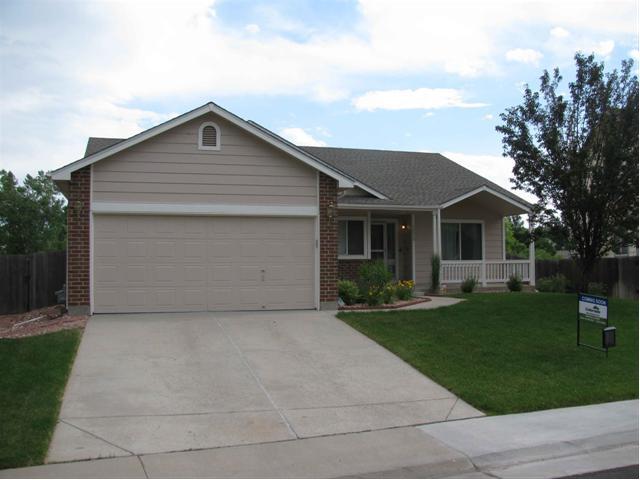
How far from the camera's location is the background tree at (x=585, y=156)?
43.9 feet

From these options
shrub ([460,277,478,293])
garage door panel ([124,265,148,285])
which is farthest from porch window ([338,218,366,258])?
garage door panel ([124,265,148,285])

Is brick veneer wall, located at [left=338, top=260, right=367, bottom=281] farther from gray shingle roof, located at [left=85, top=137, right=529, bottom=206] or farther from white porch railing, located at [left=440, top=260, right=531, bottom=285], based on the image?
white porch railing, located at [left=440, top=260, right=531, bottom=285]

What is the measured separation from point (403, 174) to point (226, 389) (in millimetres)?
14885

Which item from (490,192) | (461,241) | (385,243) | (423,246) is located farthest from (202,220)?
(461,241)

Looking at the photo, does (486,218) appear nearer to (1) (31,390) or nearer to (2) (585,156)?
(2) (585,156)

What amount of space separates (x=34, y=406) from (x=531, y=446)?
5.50m

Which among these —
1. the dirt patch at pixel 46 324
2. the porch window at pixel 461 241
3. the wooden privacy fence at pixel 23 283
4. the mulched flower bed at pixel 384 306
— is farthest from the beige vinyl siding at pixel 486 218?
the wooden privacy fence at pixel 23 283

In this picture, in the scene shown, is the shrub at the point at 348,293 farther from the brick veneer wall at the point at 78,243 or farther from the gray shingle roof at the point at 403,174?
the brick veneer wall at the point at 78,243

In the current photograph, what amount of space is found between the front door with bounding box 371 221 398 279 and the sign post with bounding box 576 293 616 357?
9324mm

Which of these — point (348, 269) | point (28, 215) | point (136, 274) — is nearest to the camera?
point (136, 274)

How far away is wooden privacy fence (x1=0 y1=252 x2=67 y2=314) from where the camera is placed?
55.1ft

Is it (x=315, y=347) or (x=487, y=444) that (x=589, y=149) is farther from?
(x=487, y=444)

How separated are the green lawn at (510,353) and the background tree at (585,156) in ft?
6.87

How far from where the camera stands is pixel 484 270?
19641mm
